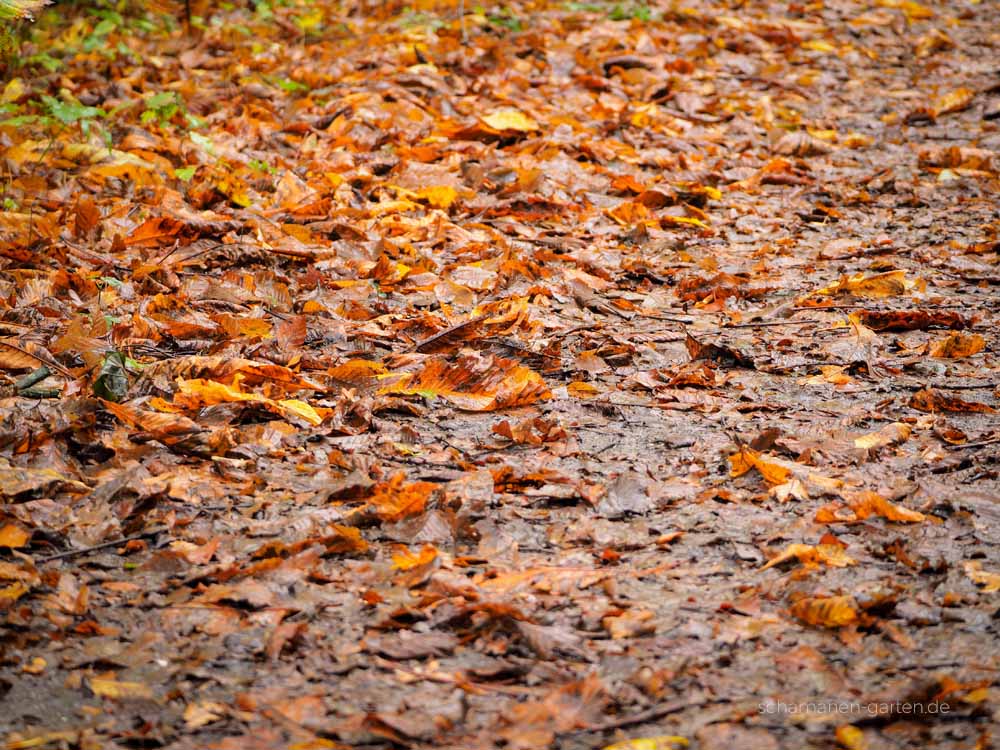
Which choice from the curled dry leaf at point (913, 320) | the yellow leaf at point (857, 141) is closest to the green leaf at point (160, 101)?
the curled dry leaf at point (913, 320)

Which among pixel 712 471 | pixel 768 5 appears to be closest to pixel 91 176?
pixel 712 471

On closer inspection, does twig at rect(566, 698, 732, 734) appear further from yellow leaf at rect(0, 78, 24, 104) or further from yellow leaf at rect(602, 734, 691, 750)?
yellow leaf at rect(0, 78, 24, 104)

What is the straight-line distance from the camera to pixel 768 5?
931 centimetres

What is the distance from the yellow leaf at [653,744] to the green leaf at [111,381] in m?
2.08

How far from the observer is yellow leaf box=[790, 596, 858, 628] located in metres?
2.43

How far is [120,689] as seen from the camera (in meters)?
2.20

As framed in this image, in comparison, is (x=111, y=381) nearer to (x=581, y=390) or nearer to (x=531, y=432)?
(x=531, y=432)

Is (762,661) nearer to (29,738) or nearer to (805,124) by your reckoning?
(29,738)

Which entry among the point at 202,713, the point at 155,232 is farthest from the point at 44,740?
the point at 155,232

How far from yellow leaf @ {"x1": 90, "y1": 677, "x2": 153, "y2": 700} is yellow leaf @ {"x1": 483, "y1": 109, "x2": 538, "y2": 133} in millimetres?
4736

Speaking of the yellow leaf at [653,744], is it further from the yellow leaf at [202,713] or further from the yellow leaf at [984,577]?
the yellow leaf at [984,577]

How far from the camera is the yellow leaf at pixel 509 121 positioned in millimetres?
6351

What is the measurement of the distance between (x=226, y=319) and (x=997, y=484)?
2805 mm

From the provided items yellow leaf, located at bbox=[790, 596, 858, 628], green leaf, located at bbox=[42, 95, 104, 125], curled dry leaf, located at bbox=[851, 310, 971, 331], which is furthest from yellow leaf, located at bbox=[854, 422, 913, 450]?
green leaf, located at bbox=[42, 95, 104, 125]
